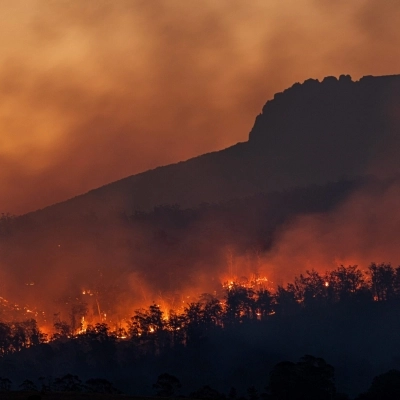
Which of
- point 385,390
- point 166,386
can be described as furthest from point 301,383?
point 166,386

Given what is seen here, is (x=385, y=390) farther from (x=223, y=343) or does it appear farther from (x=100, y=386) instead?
(x=223, y=343)

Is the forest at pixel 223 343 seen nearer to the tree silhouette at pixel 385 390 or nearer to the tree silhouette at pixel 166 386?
the tree silhouette at pixel 166 386

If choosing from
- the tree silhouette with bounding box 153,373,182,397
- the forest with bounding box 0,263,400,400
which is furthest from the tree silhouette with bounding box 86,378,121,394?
the forest with bounding box 0,263,400,400

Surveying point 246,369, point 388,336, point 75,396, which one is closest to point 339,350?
point 388,336

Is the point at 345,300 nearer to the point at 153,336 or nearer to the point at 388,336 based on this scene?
the point at 388,336

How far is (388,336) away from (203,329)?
40.8 m

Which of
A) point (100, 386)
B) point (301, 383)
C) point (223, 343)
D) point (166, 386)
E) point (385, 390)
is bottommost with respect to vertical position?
point (385, 390)

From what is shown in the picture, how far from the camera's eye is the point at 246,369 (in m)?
147

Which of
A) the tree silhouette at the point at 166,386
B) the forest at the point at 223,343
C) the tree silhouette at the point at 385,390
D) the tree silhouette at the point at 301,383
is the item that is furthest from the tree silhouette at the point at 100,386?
the tree silhouette at the point at 385,390

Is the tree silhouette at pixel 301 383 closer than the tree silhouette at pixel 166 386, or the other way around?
the tree silhouette at pixel 301 383

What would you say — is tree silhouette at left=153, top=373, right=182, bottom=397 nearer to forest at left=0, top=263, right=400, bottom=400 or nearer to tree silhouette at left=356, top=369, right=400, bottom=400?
forest at left=0, top=263, right=400, bottom=400

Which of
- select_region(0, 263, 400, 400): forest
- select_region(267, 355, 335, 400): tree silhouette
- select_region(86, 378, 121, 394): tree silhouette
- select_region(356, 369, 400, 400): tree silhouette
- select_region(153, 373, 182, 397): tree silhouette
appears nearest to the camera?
select_region(356, 369, 400, 400): tree silhouette

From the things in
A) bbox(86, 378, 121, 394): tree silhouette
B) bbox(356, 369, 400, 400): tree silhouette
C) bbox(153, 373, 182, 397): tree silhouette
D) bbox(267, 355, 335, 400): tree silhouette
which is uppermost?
bbox(86, 378, 121, 394): tree silhouette

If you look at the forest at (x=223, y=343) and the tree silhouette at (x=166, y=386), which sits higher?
the forest at (x=223, y=343)
